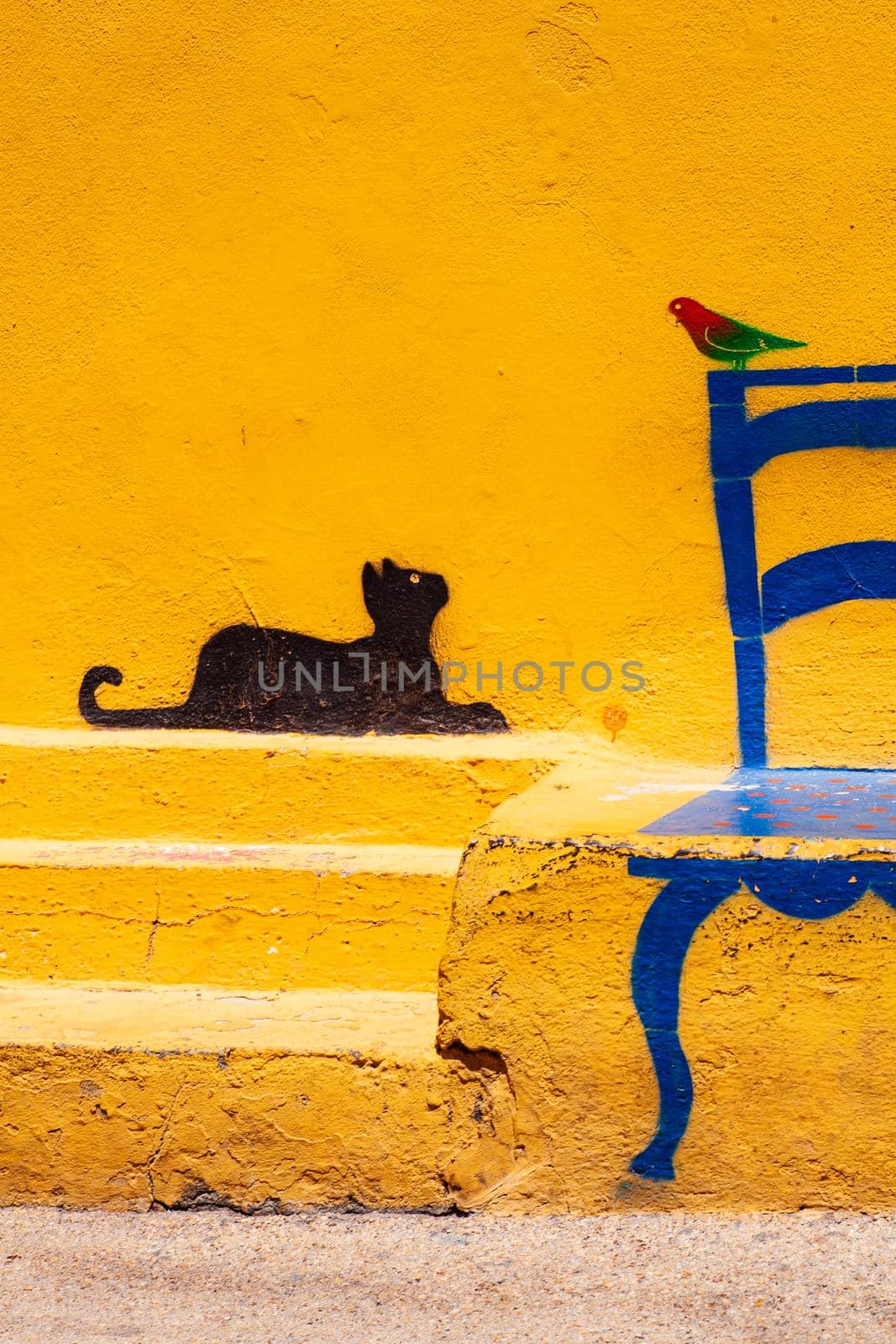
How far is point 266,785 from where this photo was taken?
277cm

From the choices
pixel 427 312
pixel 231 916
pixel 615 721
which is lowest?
pixel 231 916

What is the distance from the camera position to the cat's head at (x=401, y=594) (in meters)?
2.90

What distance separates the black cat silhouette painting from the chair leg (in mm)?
803

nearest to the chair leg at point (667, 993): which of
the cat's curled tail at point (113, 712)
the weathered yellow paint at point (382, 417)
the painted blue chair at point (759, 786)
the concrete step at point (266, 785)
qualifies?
the painted blue chair at point (759, 786)

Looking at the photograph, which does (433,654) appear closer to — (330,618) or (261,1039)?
(330,618)

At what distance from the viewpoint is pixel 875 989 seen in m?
2.17

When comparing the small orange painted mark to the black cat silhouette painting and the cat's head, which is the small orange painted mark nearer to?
the black cat silhouette painting

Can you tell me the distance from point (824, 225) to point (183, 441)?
167 cm

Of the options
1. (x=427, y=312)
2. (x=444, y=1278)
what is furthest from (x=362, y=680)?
(x=444, y=1278)

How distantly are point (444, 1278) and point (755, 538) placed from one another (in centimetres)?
176

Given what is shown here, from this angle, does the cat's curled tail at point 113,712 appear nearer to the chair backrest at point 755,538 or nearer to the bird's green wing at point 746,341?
the chair backrest at point 755,538

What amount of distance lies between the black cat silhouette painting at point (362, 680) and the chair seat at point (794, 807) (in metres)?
0.61

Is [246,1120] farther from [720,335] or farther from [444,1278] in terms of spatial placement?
[720,335]

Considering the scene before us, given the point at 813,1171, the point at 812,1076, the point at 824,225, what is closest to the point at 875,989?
the point at 812,1076
